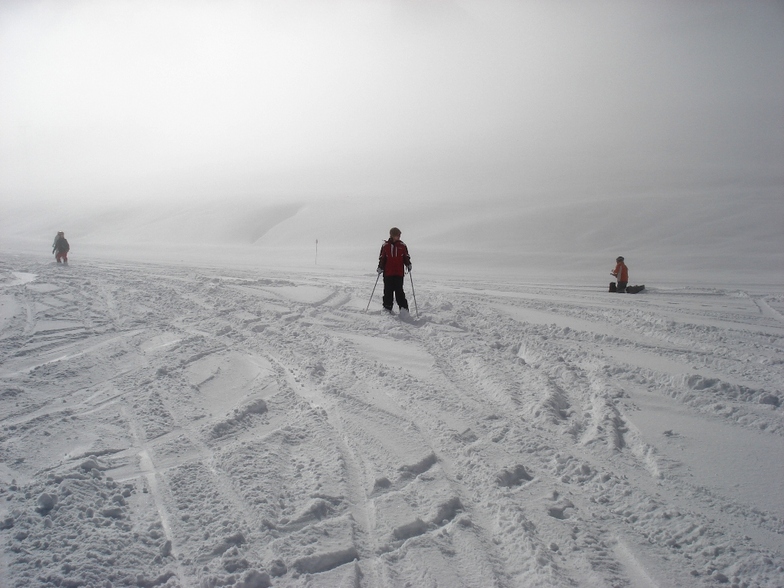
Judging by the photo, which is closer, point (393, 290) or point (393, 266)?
point (393, 266)

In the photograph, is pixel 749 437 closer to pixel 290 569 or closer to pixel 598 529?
pixel 598 529

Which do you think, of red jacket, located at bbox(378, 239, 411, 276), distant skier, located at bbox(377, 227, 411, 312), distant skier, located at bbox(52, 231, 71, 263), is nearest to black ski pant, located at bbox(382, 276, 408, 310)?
distant skier, located at bbox(377, 227, 411, 312)

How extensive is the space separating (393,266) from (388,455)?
217 inches

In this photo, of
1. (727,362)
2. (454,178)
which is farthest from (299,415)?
(454,178)

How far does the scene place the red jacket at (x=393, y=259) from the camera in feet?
30.2

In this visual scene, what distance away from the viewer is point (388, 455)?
4027 mm

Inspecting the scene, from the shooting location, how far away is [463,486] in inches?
143

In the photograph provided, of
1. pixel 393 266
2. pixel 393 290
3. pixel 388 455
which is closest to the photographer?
pixel 388 455

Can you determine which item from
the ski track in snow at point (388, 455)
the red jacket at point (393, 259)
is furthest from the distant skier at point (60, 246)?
the red jacket at point (393, 259)

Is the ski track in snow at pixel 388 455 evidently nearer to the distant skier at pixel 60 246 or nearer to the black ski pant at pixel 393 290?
the black ski pant at pixel 393 290

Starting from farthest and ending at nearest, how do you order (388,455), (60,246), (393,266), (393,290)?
(60,246) → (393,290) → (393,266) → (388,455)

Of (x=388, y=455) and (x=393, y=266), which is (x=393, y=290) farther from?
(x=388, y=455)

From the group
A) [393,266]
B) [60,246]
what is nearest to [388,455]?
[393,266]

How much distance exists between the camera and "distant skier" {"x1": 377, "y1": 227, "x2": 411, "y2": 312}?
920cm
